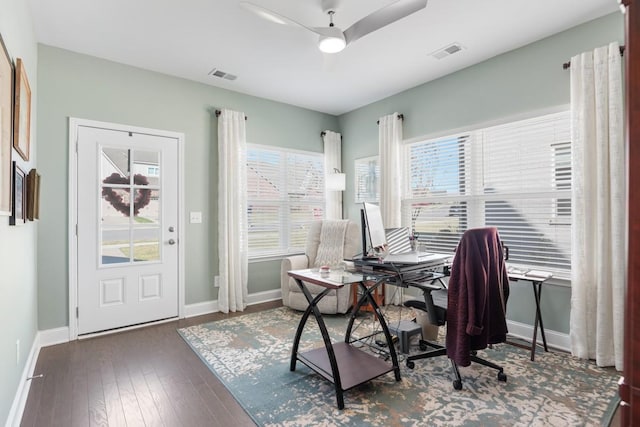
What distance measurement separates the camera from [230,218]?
4.05m

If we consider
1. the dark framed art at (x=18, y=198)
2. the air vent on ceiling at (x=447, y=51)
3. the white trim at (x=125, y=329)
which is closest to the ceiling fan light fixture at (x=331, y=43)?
the air vent on ceiling at (x=447, y=51)

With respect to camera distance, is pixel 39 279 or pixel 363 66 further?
pixel 363 66

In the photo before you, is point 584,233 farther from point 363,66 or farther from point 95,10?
point 95,10

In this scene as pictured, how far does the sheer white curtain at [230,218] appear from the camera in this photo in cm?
399

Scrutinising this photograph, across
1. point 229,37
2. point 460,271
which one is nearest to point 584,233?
point 460,271

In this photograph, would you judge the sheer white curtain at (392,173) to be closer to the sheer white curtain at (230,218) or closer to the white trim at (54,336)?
the sheer white curtain at (230,218)

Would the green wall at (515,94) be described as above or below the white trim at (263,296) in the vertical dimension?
above

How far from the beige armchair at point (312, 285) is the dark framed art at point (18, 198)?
2.56m

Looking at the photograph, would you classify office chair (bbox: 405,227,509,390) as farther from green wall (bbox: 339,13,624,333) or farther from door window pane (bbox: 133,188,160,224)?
door window pane (bbox: 133,188,160,224)

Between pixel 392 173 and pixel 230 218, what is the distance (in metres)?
2.18

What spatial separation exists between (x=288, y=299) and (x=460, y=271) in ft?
7.77

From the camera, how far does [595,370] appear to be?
2457mm

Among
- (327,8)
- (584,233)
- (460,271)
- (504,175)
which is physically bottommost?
(460,271)

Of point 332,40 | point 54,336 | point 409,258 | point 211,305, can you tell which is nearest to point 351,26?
point 332,40
